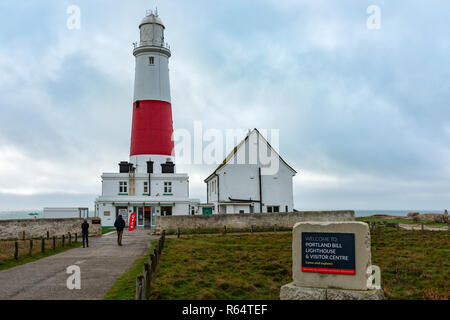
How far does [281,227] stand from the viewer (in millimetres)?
29906

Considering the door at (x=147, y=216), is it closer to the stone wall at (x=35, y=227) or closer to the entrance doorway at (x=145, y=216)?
the entrance doorway at (x=145, y=216)

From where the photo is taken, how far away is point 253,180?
3688 centimetres

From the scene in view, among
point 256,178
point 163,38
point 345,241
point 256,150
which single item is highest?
point 163,38

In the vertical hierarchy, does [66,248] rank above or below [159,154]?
below

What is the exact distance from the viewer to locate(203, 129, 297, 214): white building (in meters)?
36.5

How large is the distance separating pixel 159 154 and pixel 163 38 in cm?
1223

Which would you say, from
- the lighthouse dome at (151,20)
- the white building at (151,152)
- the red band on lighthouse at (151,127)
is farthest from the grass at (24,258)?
the lighthouse dome at (151,20)

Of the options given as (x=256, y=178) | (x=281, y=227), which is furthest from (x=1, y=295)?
(x=256, y=178)

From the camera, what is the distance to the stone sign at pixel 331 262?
765cm

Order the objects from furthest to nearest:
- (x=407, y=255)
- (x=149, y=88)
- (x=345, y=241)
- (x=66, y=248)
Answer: (x=149, y=88), (x=66, y=248), (x=407, y=255), (x=345, y=241)

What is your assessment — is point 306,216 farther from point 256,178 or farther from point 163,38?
point 163,38

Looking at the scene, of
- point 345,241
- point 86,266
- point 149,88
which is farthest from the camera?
point 149,88

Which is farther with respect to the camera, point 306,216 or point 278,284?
point 306,216

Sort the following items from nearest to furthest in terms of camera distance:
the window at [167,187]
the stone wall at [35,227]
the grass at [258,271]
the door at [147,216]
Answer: the grass at [258,271], the stone wall at [35,227], the door at [147,216], the window at [167,187]
